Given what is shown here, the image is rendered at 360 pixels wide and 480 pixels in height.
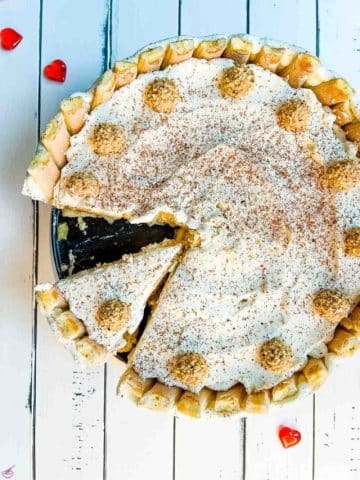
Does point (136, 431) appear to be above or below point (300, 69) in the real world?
below

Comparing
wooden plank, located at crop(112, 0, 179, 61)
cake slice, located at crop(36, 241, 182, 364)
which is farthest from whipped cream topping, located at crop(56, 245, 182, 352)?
wooden plank, located at crop(112, 0, 179, 61)

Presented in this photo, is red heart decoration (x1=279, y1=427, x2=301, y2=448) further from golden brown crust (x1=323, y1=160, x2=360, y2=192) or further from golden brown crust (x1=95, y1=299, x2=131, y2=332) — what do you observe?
golden brown crust (x1=323, y1=160, x2=360, y2=192)

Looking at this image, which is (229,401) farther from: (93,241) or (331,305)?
(93,241)

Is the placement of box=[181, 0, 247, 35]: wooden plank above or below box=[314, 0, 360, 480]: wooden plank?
above

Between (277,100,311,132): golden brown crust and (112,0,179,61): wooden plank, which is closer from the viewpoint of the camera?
(277,100,311,132): golden brown crust

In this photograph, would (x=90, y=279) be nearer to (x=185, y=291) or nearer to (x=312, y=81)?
(x=185, y=291)

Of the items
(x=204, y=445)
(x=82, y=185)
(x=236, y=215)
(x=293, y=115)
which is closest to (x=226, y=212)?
(x=236, y=215)
